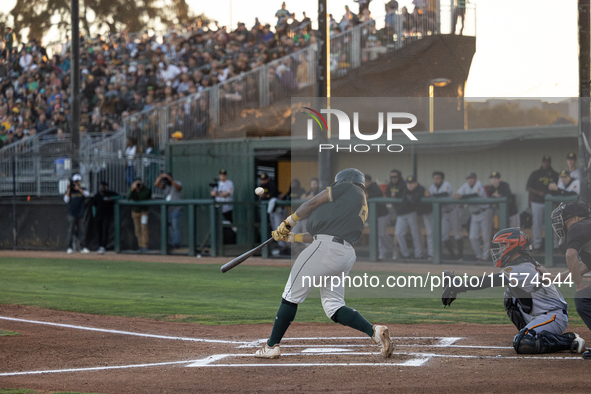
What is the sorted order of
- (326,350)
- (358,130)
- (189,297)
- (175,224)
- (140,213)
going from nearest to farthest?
1. (326,350)
2. (189,297)
3. (358,130)
4. (175,224)
5. (140,213)

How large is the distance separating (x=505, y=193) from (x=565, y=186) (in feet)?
3.63

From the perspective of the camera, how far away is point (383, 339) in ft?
20.7

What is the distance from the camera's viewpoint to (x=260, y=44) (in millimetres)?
21984

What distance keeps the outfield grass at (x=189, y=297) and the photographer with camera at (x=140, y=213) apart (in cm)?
248

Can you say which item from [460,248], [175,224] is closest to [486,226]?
[460,248]

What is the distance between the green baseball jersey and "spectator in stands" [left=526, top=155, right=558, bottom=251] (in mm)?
8375

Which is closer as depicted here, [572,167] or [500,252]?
[500,252]


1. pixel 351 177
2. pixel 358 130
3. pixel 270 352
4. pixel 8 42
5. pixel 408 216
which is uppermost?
pixel 8 42

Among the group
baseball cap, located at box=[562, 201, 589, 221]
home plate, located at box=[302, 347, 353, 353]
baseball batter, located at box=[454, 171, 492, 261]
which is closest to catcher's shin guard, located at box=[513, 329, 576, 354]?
baseball cap, located at box=[562, 201, 589, 221]

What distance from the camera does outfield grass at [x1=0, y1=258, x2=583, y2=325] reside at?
30.7 ft

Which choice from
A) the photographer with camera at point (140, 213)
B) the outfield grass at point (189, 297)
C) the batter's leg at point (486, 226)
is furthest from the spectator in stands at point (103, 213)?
Result: the batter's leg at point (486, 226)

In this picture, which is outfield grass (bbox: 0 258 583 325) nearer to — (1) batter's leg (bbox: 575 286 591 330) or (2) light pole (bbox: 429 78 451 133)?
(1) batter's leg (bbox: 575 286 591 330)

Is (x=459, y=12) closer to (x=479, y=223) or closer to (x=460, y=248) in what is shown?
(x=479, y=223)

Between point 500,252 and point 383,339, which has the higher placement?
point 500,252
